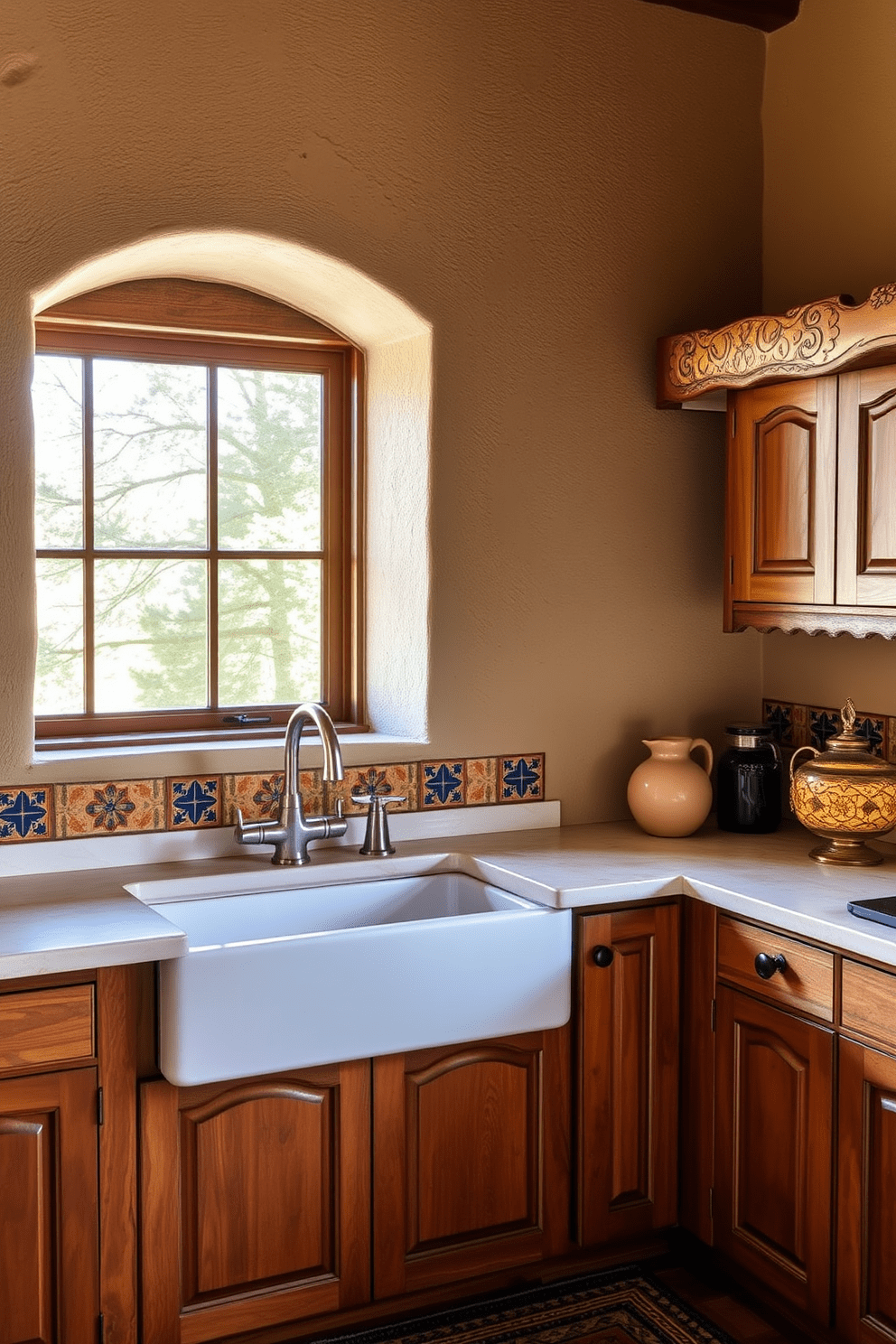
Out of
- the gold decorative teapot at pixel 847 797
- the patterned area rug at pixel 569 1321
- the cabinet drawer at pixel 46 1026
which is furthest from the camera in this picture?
the gold decorative teapot at pixel 847 797

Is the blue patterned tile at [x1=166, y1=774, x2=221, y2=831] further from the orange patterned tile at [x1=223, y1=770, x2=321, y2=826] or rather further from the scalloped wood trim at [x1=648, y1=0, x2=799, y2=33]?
the scalloped wood trim at [x1=648, y1=0, x2=799, y2=33]

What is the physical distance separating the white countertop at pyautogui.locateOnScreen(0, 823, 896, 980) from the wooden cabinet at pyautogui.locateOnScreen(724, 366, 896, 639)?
1.65 ft

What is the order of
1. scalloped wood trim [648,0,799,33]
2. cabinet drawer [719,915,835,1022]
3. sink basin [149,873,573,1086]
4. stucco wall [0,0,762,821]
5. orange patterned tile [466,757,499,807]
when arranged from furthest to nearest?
scalloped wood trim [648,0,799,33] < orange patterned tile [466,757,499,807] < stucco wall [0,0,762,821] < cabinet drawer [719,915,835,1022] < sink basin [149,873,573,1086]

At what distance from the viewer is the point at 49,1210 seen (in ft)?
6.88

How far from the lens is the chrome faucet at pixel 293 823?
2.64 meters

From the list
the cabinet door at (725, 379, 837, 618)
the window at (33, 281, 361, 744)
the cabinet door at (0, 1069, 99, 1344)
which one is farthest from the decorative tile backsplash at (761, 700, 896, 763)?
the cabinet door at (0, 1069, 99, 1344)

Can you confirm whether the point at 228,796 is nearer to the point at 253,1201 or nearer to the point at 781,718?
the point at 253,1201

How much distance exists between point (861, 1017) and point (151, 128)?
6.81 feet

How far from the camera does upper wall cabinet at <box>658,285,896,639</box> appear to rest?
2527 mm

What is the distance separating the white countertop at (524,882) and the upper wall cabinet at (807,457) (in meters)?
0.50

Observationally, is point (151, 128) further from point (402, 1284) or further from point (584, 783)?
point (402, 1284)

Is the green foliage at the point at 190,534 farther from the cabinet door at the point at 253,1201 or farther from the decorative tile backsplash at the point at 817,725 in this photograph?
the decorative tile backsplash at the point at 817,725

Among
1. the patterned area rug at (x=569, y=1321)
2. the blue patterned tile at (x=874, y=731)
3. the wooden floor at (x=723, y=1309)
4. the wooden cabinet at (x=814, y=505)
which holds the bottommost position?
the wooden floor at (x=723, y=1309)

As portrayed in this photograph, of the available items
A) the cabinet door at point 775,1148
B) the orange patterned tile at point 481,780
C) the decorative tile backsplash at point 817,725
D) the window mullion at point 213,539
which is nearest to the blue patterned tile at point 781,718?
the decorative tile backsplash at point 817,725
